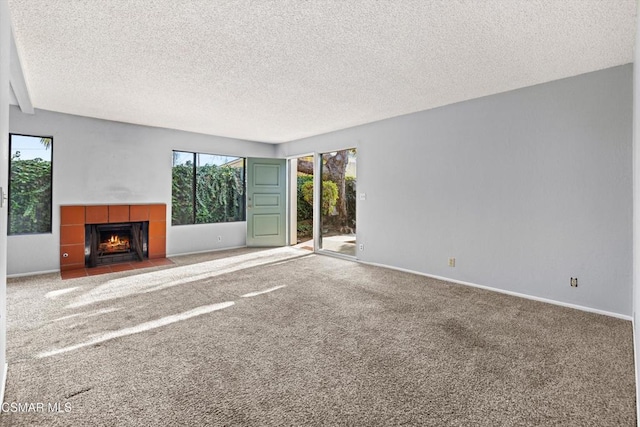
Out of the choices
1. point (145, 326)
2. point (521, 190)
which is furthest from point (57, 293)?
point (521, 190)

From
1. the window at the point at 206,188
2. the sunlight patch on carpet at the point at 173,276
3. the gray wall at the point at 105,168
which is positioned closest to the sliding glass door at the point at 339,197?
the window at the point at 206,188

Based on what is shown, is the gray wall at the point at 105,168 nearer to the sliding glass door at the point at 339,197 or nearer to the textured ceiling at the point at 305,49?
the textured ceiling at the point at 305,49

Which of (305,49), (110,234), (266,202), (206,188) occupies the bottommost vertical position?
(110,234)

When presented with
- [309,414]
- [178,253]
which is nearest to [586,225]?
[309,414]

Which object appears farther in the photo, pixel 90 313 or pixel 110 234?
pixel 110 234

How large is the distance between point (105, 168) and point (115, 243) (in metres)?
1.29

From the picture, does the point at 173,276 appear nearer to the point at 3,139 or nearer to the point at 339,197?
the point at 3,139

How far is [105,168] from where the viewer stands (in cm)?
522

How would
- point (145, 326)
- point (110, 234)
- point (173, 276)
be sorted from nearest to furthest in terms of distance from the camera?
point (145, 326), point (173, 276), point (110, 234)

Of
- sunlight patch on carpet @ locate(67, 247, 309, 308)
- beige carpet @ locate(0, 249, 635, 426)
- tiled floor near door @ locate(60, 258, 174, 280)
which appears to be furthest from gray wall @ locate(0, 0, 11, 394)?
tiled floor near door @ locate(60, 258, 174, 280)

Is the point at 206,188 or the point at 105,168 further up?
the point at 105,168

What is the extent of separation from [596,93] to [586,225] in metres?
1.33

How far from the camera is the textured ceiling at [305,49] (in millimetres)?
2215

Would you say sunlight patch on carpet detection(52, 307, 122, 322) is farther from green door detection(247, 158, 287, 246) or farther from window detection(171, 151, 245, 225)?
green door detection(247, 158, 287, 246)
